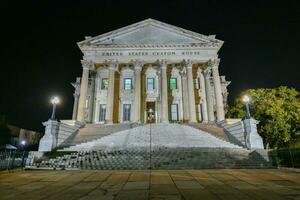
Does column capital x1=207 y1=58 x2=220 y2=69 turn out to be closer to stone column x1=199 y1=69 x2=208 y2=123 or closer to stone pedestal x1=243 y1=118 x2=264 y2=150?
stone column x1=199 y1=69 x2=208 y2=123

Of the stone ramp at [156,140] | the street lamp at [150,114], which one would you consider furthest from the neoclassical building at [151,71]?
the stone ramp at [156,140]

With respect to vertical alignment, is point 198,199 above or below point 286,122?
below

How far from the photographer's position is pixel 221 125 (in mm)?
24859

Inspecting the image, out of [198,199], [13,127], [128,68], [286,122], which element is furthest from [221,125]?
[13,127]

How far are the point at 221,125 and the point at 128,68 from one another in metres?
18.0

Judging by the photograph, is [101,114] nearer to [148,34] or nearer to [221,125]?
[148,34]

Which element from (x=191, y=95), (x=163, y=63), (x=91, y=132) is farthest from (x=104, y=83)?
(x=191, y=95)

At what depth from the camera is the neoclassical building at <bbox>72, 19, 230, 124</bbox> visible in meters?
30.1

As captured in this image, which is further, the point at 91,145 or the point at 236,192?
the point at 91,145

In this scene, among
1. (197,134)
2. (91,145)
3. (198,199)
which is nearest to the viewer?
(198,199)

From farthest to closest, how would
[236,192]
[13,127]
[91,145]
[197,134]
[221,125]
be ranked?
[13,127], [221,125], [197,134], [91,145], [236,192]

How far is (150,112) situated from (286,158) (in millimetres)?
22657

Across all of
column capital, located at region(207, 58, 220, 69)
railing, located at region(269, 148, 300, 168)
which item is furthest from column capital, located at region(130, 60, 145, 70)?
railing, located at region(269, 148, 300, 168)

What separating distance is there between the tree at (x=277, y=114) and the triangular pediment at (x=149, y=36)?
33.9 ft
